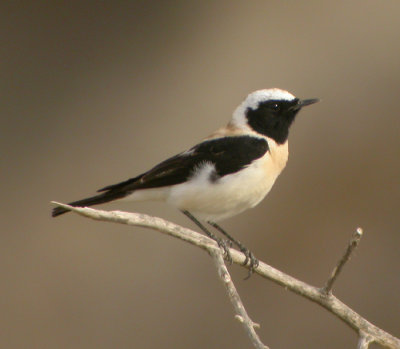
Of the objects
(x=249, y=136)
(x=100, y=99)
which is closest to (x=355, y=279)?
(x=100, y=99)

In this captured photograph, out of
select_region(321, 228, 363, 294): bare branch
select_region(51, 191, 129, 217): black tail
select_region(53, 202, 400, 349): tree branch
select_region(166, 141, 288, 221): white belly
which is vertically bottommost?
select_region(53, 202, 400, 349): tree branch

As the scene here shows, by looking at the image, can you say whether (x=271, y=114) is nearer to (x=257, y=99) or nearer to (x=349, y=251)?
(x=257, y=99)

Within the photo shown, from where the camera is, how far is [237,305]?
2.56 meters

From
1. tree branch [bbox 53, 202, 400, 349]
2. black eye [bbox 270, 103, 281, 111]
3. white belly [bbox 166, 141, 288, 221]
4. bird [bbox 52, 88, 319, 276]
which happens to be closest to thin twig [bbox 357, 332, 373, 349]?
tree branch [bbox 53, 202, 400, 349]

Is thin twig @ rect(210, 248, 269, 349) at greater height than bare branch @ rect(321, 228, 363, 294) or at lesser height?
lesser

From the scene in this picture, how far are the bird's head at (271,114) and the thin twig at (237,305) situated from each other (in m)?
1.28

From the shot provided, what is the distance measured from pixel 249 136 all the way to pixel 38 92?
2.85 metres

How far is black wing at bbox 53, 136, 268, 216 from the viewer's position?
3.66 meters

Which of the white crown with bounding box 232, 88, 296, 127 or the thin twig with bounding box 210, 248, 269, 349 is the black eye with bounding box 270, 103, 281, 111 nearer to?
the white crown with bounding box 232, 88, 296, 127

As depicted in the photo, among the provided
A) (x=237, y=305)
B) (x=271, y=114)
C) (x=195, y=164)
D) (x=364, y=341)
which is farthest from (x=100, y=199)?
(x=364, y=341)

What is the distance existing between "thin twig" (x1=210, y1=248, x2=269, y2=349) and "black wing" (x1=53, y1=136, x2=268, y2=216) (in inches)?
36.4

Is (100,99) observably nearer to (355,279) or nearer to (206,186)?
(355,279)

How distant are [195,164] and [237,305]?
4.14 ft

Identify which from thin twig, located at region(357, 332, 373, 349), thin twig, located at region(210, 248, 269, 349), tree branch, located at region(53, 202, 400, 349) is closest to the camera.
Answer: thin twig, located at region(210, 248, 269, 349)
